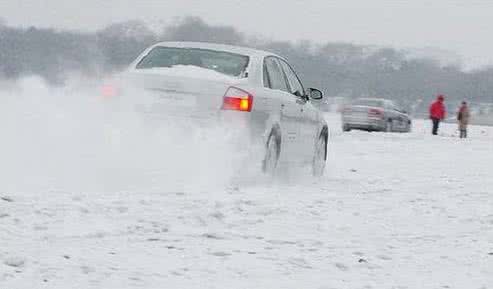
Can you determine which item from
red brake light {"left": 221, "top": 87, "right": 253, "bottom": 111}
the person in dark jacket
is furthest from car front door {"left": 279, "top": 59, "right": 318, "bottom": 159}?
the person in dark jacket

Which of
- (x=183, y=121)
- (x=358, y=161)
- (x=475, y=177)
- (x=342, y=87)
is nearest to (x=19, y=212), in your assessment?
(x=183, y=121)

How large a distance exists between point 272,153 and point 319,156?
2.42 m

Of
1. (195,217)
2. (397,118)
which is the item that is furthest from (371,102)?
(195,217)

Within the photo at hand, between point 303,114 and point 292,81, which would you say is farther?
point 292,81

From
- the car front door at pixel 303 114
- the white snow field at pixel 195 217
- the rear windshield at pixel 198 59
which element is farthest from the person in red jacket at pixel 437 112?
the rear windshield at pixel 198 59

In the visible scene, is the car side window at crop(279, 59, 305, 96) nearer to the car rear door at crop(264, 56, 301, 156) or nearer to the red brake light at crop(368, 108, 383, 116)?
the car rear door at crop(264, 56, 301, 156)

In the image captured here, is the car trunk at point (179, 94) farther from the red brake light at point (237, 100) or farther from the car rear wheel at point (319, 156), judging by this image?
the car rear wheel at point (319, 156)

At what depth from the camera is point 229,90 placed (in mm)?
10297

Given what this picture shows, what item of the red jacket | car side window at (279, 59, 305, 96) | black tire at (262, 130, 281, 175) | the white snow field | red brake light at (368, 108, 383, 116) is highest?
car side window at (279, 59, 305, 96)

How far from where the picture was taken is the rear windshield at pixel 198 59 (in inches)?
426

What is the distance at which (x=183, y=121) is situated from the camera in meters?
10.2

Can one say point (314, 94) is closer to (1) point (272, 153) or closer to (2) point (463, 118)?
(1) point (272, 153)

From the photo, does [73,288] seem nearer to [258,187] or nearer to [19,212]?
[19,212]

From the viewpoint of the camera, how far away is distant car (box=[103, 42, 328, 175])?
1023 centimetres
